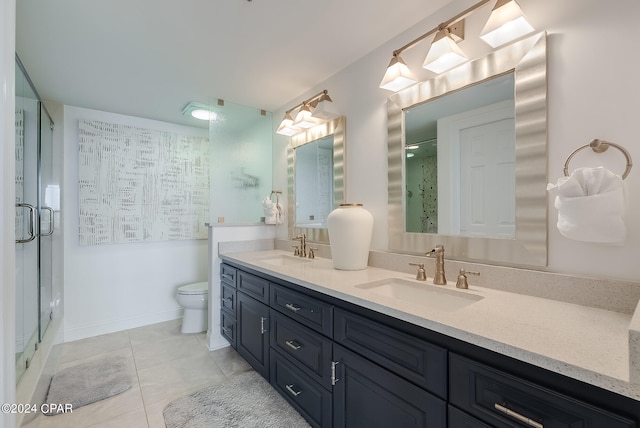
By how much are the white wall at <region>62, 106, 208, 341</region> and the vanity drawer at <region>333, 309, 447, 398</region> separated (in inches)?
102

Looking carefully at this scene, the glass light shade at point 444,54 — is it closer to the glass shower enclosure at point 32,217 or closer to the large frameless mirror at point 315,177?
the large frameless mirror at point 315,177

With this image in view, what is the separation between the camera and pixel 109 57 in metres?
1.85

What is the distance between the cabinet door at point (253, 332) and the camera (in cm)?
178

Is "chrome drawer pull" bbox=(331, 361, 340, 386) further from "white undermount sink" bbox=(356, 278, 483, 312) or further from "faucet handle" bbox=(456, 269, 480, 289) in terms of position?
"faucet handle" bbox=(456, 269, 480, 289)

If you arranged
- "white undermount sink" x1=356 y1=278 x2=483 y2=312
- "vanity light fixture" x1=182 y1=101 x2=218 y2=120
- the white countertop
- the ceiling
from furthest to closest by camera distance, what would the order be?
"vanity light fixture" x1=182 y1=101 x2=218 y2=120 < the ceiling < "white undermount sink" x1=356 y1=278 x2=483 y2=312 < the white countertop

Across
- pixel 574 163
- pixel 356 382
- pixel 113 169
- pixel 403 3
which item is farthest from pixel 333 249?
pixel 113 169

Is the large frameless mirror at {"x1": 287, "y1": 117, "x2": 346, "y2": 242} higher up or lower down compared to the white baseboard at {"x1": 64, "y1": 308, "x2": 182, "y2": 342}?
higher up

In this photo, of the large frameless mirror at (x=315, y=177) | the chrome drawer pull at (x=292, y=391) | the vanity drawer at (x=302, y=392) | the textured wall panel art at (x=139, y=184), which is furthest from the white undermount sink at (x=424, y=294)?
the textured wall panel art at (x=139, y=184)

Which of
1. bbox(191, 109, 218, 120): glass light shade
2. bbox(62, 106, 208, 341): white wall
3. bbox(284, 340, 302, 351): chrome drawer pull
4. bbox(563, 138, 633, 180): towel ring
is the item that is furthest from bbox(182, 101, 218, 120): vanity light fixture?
bbox(563, 138, 633, 180): towel ring

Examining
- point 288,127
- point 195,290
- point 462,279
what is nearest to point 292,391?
point 462,279

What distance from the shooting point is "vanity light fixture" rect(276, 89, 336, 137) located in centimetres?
207
